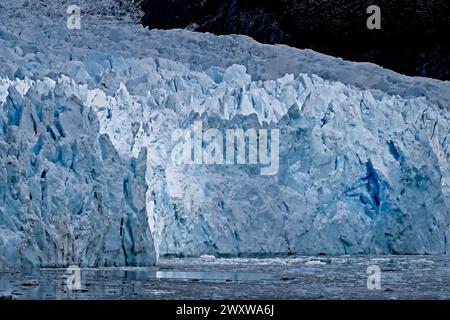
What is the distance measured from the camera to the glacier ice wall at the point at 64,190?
940 centimetres

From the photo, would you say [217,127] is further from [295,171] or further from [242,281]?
[242,281]

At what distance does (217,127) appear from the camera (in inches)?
480

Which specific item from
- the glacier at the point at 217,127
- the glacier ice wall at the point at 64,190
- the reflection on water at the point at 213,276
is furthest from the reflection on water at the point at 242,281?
the glacier at the point at 217,127

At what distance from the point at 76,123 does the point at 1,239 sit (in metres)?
1.85

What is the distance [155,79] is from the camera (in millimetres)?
12508

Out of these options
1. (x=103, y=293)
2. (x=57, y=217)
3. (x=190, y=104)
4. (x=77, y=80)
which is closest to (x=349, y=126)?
(x=190, y=104)

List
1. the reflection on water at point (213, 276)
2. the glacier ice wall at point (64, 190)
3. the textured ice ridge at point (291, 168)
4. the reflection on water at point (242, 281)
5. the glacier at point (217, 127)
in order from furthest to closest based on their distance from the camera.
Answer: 1. the textured ice ridge at point (291, 168)
2. the glacier at point (217, 127)
3. the glacier ice wall at point (64, 190)
4. the reflection on water at point (213, 276)
5. the reflection on water at point (242, 281)

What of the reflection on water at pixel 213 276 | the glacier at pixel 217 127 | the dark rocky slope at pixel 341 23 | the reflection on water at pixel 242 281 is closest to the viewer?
the reflection on water at pixel 242 281

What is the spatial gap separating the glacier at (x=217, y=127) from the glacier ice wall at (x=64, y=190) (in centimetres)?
2

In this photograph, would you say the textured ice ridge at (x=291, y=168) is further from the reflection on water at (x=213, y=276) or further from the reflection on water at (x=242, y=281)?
the reflection on water at (x=213, y=276)

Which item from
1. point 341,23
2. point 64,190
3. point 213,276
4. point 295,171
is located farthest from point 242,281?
point 341,23

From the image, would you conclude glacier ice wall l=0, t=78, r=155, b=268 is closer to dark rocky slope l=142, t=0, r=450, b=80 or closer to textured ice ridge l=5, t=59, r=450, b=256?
textured ice ridge l=5, t=59, r=450, b=256

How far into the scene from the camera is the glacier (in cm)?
1016

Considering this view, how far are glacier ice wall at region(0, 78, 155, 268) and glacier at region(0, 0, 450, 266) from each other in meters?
0.02
